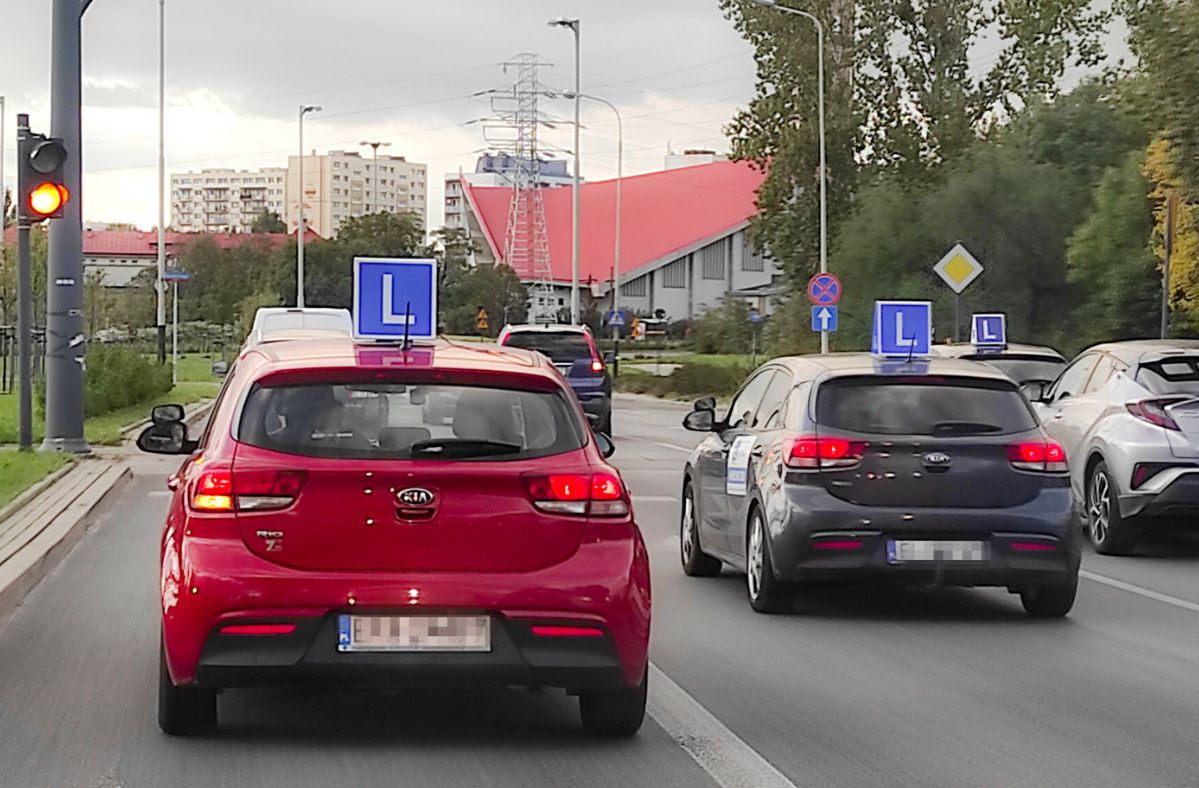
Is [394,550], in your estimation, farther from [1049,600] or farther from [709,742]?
[1049,600]

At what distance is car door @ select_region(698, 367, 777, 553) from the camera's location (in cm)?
1204

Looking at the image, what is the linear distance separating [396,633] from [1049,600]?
5.28m

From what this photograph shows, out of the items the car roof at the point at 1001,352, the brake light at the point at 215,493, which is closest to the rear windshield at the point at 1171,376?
the car roof at the point at 1001,352

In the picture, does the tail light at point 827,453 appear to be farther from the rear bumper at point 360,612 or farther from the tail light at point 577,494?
the rear bumper at point 360,612

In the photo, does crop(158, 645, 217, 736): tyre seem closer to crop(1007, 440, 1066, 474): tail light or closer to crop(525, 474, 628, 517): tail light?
crop(525, 474, 628, 517): tail light

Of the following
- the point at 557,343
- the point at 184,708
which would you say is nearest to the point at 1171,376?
the point at 184,708

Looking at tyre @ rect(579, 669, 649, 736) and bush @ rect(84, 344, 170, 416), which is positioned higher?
bush @ rect(84, 344, 170, 416)

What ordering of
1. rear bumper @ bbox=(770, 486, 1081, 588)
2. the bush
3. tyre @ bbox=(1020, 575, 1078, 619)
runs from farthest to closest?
the bush
tyre @ bbox=(1020, 575, 1078, 619)
rear bumper @ bbox=(770, 486, 1081, 588)

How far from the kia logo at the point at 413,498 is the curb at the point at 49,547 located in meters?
4.65

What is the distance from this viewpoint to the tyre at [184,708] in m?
7.16

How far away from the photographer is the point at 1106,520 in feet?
47.6

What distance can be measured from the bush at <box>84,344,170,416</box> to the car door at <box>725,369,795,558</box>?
19.8 meters

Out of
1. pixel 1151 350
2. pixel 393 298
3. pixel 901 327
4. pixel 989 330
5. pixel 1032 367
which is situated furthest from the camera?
pixel 989 330

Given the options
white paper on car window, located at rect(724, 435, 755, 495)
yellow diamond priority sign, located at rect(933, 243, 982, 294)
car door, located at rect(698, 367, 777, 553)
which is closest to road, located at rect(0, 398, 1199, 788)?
car door, located at rect(698, 367, 777, 553)
